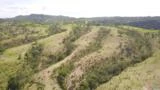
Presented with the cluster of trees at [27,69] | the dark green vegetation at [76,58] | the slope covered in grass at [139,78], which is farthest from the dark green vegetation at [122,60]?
the cluster of trees at [27,69]

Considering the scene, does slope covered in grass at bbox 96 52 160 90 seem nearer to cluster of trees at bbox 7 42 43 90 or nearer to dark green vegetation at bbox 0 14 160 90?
dark green vegetation at bbox 0 14 160 90

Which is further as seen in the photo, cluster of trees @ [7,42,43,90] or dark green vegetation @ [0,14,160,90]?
cluster of trees @ [7,42,43,90]

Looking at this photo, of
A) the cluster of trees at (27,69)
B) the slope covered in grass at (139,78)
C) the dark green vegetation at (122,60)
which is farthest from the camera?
the cluster of trees at (27,69)

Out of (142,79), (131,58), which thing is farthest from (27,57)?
(142,79)

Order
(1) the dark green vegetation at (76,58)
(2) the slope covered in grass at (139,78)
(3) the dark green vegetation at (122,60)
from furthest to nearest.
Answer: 1. (1) the dark green vegetation at (76,58)
2. (3) the dark green vegetation at (122,60)
3. (2) the slope covered in grass at (139,78)

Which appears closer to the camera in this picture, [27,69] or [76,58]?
[27,69]

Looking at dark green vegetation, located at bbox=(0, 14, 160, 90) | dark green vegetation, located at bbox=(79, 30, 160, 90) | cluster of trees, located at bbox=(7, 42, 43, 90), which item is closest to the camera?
dark green vegetation, located at bbox=(79, 30, 160, 90)

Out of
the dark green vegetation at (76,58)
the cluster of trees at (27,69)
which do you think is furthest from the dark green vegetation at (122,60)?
the cluster of trees at (27,69)

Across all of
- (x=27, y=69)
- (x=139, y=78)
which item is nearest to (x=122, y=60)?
(x=139, y=78)

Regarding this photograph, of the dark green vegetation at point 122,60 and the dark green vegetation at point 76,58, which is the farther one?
the dark green vegetation at point 76,58

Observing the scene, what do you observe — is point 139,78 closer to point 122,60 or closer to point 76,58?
point 122,60

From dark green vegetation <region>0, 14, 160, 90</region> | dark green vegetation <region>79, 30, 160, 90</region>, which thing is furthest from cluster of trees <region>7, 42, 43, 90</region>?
dark green vegetation <region>79, 30, 160, 90</region>

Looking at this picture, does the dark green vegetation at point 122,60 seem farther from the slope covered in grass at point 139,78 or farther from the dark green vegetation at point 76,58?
the slope covered in grass at point 139,78
